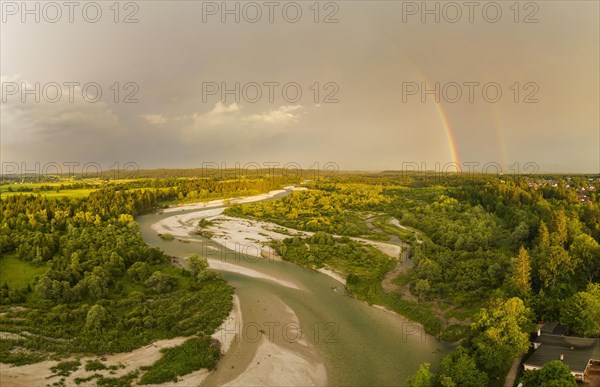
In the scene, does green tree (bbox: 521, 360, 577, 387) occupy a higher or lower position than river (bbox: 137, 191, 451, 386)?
higher

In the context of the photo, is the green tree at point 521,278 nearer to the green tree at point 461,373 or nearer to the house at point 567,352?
the house at point 567,352

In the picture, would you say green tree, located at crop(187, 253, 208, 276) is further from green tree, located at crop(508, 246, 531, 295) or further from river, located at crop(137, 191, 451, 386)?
green tree, located at crop(508, 246, 531, 295)

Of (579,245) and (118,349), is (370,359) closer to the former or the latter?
(118,349)

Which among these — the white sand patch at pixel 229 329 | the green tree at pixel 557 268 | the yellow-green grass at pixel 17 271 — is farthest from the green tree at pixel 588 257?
the yellow-green grass at pixel 17 271

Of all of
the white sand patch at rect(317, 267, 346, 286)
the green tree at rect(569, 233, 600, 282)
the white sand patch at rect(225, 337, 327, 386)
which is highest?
the green tree at rect(569, 233, 600, 282)

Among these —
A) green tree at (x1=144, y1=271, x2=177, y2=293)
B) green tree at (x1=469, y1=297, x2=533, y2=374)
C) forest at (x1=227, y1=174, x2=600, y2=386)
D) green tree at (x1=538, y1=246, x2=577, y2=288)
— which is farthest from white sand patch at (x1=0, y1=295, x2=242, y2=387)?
green tree at (x1=538, y1=246, x2=577, y2=288)

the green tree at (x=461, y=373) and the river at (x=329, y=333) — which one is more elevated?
the green tree at (x=461, y=373)
